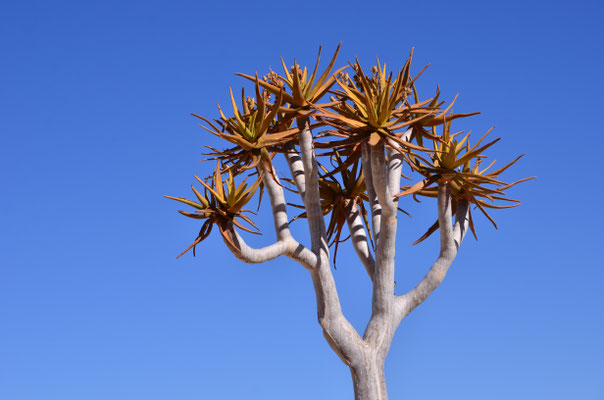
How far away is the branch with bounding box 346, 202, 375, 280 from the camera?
833 centimetres

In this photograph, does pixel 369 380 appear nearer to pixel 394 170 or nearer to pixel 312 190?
pixel 312 190

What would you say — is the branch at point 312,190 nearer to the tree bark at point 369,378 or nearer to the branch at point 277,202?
the branch at point 277,202

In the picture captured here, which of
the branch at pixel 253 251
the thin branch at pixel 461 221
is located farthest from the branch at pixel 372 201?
the branch at pixel 253 251

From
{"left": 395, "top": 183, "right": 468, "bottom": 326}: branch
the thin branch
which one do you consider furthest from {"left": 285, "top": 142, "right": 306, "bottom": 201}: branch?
the thin branch

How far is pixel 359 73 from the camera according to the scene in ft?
24.6

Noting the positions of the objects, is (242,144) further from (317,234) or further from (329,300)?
(329,300)

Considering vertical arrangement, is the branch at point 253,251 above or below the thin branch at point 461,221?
below

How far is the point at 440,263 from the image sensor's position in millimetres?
8102

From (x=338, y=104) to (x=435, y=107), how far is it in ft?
3.81

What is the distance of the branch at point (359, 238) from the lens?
833 cm

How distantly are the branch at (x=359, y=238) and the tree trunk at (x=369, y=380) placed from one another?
3.48 feet

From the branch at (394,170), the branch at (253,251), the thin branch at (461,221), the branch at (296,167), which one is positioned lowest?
the branch at (253,251)

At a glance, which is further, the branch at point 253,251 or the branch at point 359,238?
the branch at point 359,238

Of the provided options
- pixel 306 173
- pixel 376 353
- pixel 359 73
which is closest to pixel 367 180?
pixel 306 173
